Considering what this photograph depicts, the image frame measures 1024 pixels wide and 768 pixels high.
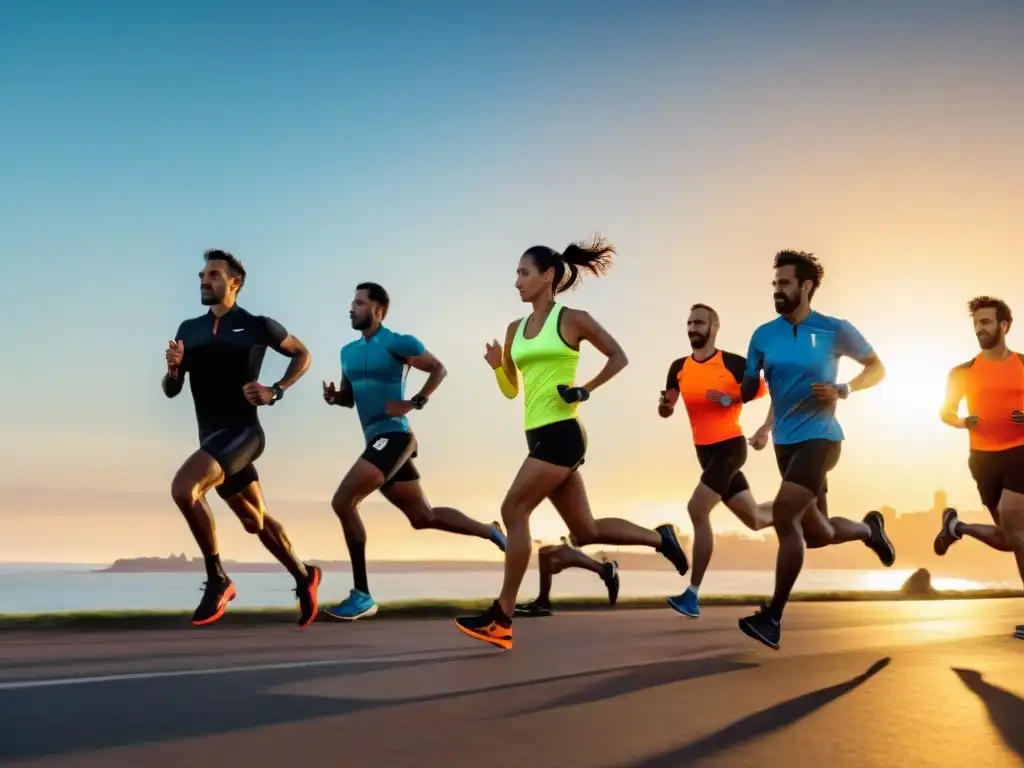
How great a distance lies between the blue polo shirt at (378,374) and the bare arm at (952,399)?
4337 mm

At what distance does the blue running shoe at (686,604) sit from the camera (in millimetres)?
10883

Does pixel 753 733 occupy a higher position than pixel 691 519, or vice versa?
pixel 691 519

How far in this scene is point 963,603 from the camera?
576 inches

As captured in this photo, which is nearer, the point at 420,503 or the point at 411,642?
the point at 411,642

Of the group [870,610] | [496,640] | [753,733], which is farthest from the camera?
[870,610]

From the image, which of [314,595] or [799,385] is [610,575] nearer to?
[314,595]

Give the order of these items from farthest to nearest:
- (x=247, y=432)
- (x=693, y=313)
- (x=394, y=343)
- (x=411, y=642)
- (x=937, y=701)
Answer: (x=693, y=313)
(x=394, y=343)
(x=247, y=432)
(x=411, y=642)
(x=937, y=701)

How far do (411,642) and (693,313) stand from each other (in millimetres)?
5074

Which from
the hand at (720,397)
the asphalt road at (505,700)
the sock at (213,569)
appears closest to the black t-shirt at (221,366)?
the sock at (213,569)

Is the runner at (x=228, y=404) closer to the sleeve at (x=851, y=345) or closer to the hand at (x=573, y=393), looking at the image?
the hand at (x=573, y=393)

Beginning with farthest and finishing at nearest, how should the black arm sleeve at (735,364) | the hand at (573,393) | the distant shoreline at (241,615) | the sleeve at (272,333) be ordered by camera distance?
the black arm sleeve at (735,364)
the sleeve at (272,333)
the distant shoreline at (241,615)
the hand at (573,393)

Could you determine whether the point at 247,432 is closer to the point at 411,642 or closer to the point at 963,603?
the point at 411,642

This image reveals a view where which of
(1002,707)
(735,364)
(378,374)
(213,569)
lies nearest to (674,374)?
(735,364)

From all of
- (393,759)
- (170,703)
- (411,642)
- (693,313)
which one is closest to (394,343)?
(693,313)
